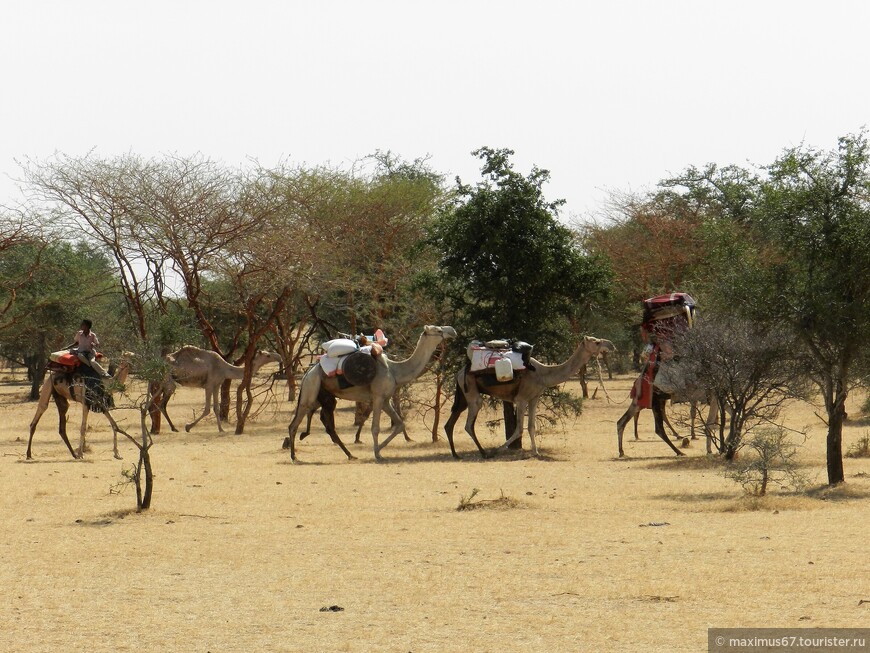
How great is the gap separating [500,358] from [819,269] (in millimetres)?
6665

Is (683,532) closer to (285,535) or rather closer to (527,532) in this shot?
(527,532)

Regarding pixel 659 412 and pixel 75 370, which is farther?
pixel 659 412

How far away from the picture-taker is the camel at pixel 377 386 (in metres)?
21.2

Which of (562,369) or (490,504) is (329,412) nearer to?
(562,369)

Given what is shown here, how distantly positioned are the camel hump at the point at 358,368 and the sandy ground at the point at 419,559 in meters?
2.09

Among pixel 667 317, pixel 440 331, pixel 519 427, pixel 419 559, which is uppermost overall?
pixel 667 317

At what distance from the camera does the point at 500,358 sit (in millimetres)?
20906

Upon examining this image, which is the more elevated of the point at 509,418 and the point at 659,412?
the point at 659,412

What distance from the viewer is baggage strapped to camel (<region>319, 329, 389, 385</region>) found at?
21.0 m

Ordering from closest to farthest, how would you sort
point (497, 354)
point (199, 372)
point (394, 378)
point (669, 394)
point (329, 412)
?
point (497, 354)
point (394, 378)
point (669, 394)
point (329, 412)
point (199, 372)

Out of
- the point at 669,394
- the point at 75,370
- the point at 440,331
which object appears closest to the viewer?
the point at 440,331

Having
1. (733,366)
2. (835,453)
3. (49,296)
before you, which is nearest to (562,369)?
(733,366)

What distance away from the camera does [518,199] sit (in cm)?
2294

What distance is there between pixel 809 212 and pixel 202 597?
9497mm
